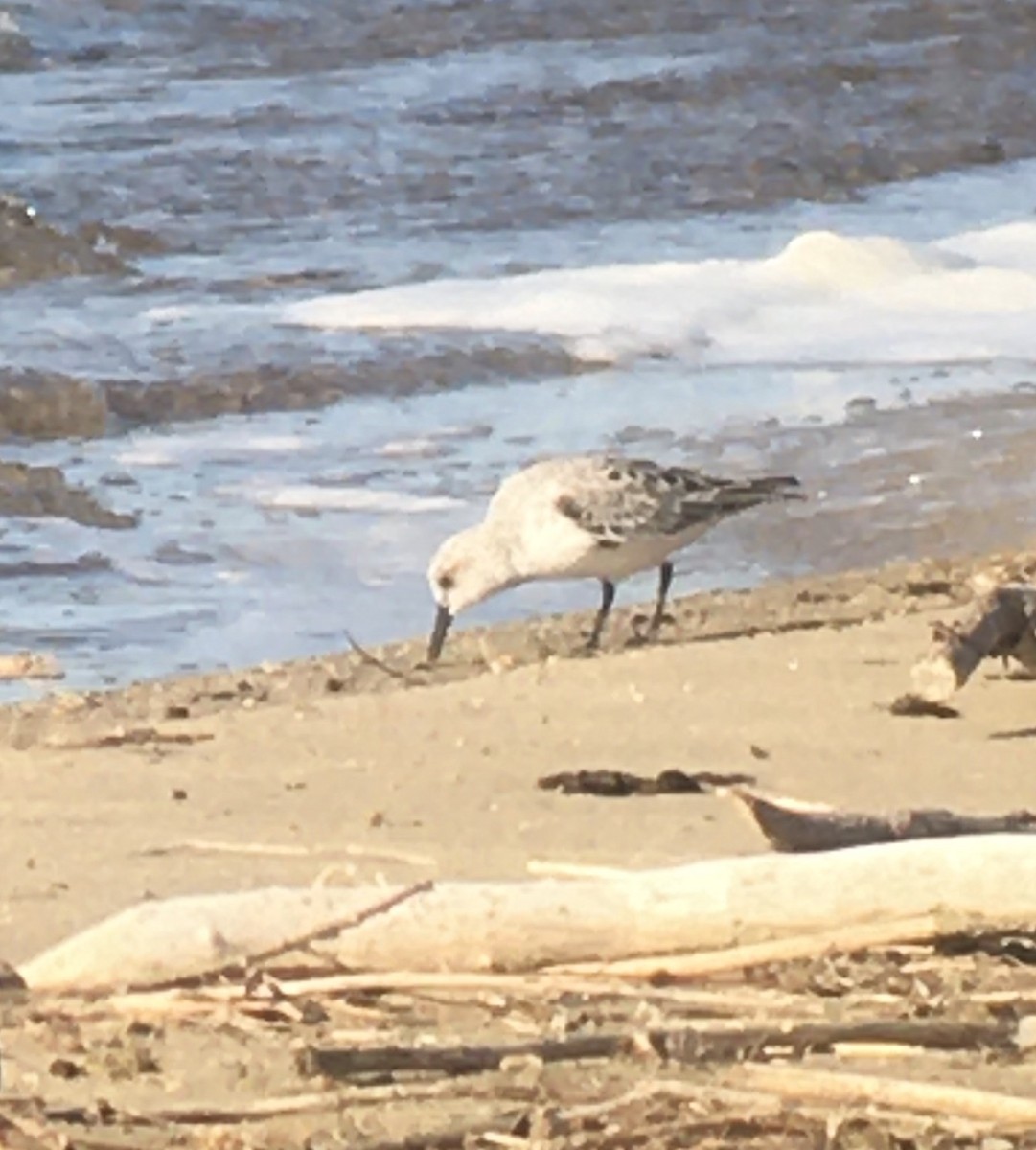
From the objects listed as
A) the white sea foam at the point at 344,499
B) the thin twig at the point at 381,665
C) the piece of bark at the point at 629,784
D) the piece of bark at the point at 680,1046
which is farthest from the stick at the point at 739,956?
the white sea foam at the point at 344,499

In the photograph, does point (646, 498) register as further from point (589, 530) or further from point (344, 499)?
point (344, 499)

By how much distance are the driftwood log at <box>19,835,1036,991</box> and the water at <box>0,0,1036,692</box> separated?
3090 mm

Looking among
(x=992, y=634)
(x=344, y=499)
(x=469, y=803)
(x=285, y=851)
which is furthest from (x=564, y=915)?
(x=344, y=499)

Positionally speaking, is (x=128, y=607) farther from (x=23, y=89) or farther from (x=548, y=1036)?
(x=23, y=89)

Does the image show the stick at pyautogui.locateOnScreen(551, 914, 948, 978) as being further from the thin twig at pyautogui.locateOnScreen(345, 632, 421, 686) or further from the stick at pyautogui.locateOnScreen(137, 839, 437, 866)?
the thin twig at pyautogui.locateOnScreen(345, 632, 421, 686)

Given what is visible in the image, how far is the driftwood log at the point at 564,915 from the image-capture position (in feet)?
10.6

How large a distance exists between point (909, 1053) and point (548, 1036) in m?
0.35

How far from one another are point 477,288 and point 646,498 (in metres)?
4.60

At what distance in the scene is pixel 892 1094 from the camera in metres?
2.82

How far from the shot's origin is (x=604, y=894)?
329cm

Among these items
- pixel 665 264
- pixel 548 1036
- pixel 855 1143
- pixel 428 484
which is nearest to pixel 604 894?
pixel 548 1036

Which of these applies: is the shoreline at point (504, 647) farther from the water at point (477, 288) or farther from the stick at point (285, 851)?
the stick at point (285, 851)

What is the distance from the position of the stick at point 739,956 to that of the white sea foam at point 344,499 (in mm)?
4603

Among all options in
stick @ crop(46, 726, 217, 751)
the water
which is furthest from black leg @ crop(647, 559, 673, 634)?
stick @ crop(46, 726, 217, 751)
